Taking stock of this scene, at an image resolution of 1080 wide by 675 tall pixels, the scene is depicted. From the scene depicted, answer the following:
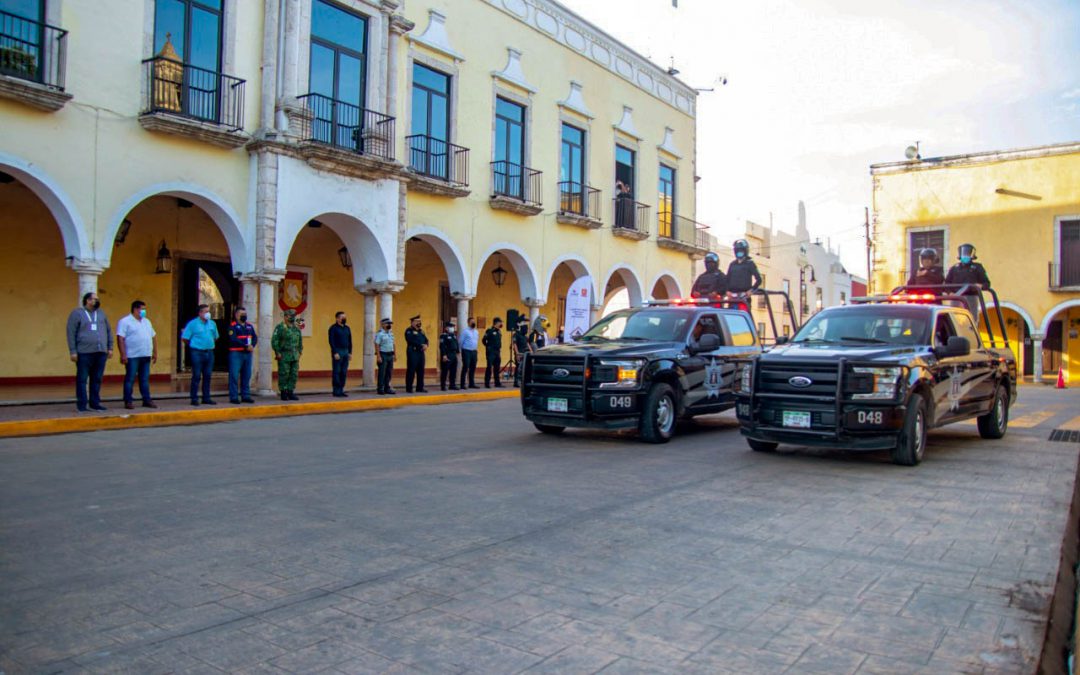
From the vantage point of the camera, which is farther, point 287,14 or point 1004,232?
point 1004,232

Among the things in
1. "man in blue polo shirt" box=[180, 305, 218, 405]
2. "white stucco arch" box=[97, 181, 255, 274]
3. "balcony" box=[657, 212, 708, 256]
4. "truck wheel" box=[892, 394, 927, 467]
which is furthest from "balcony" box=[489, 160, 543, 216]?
"truck wheel" box=[892, 394, 927, 467]

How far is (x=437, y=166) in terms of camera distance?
2059 cm

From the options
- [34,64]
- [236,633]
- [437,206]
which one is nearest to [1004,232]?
[437,206]

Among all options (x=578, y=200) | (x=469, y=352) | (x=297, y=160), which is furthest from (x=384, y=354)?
(x=578, y=200)

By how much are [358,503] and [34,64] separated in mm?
10755

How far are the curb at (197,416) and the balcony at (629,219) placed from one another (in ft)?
36.8

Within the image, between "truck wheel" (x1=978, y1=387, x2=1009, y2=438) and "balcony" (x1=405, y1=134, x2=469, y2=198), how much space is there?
13.1m

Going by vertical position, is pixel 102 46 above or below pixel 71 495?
above

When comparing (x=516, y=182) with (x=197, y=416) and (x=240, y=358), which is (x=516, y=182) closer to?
(x=240, y=358)

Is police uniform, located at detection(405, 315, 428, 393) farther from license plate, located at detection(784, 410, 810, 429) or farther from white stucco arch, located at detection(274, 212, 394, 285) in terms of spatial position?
license plate, located at detection(784, 410, 810, 429)

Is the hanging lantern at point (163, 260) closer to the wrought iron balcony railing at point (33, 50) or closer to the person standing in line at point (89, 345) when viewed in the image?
the person standing in line at point (89, 345)

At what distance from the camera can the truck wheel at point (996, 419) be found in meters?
11.1

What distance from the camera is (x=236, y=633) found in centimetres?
372

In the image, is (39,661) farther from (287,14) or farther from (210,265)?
(210,265)
